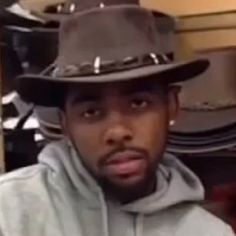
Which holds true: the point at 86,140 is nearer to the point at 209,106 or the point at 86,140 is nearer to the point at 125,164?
the point at 125,164

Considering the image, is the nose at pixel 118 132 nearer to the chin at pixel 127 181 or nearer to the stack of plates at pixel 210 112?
the chin at pixel 127 181

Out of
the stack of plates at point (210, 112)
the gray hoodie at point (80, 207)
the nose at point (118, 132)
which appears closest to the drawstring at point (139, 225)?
the gray hoodie at point (80, 207)

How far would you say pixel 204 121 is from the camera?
4.55ft

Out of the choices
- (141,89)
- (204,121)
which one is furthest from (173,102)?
(204,121)

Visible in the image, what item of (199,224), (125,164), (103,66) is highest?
Answer: (103,66)

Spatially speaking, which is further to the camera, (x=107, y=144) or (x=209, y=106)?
(x=209, y=106)

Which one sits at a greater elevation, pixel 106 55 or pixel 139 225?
pixel 106 55

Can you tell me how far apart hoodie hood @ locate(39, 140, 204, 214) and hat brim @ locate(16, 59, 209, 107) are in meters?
0.06

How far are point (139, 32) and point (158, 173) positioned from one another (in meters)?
0.18

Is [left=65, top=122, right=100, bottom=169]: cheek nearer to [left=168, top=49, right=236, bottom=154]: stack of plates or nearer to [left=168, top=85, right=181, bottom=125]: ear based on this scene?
[left=168, top=85, right=181, bottom=125]: ear

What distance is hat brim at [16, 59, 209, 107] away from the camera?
1.00 metres

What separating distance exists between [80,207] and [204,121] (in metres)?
0.38

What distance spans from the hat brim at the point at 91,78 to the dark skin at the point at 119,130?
0.6 inches

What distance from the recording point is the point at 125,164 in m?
1.00
